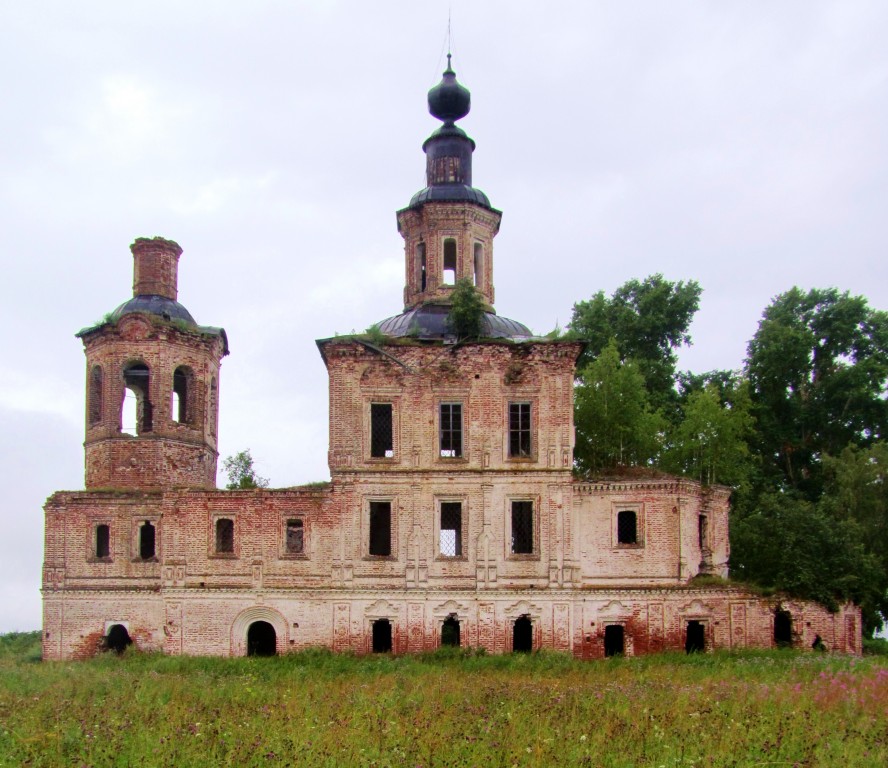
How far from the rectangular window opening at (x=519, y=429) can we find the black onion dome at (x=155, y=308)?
912 cm

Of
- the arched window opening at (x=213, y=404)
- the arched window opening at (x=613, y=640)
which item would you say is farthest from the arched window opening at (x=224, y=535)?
the arched window opening at (x=613, y=640)

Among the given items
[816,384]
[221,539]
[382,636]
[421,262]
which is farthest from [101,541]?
[816,384]

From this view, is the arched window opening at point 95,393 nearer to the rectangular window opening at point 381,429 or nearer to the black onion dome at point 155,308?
the black onion dome at point 155,308

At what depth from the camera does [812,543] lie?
27.1 m

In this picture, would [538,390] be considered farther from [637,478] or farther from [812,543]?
[812,543]

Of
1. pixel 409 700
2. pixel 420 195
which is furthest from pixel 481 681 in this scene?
pixel 420 195

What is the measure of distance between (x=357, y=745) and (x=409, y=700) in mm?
3727

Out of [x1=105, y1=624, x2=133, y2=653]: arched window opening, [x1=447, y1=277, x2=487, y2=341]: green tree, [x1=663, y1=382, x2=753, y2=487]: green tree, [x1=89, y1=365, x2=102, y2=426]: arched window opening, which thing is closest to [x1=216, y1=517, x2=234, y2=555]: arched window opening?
[x1=105, y1=624, x2=133, y2=653]: arched window opening

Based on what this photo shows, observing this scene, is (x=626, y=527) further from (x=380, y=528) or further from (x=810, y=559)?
(x=380, y=528)

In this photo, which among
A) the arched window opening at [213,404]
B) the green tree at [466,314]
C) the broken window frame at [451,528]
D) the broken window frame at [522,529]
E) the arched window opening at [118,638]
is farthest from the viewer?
the arched window opening at [213,404]

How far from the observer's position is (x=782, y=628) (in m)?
27.1

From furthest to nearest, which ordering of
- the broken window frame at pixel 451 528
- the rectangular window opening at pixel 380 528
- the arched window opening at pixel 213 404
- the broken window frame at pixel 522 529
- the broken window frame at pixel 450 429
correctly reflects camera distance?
the arched window opening at pixel 213 404 → the broken window frame at pixel 450 429 → the rectangular window opening at pixel 380 528 → the broken window frame at pixel 451 528 → the broken window frame at pixel 522 529

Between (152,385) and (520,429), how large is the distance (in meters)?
9.63

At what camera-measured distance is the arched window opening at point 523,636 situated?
27000mm
